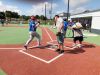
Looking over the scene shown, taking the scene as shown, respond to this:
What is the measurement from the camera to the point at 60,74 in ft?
18.7

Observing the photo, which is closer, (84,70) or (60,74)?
(60,74)

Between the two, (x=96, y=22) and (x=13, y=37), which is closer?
(x=13, y=37)

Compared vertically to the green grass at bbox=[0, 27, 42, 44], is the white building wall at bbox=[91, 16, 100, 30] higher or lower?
higher

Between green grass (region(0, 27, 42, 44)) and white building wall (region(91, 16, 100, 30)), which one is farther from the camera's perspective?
white building wall (region(91, 16, 100, 30))

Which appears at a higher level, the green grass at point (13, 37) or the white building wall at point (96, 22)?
the white building wall at point (96, 22)

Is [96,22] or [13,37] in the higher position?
[96,22]

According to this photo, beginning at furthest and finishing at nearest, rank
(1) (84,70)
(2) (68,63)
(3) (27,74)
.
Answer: (2) (68,63) → (1) (84,70) → (3) (27,74)

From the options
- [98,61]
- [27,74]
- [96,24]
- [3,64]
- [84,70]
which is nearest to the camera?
[27,74]

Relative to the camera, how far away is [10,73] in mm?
5613

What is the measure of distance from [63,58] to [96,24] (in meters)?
21.6

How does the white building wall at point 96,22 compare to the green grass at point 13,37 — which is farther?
the white building wall at point 96,22

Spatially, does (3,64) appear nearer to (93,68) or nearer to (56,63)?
(56,63)

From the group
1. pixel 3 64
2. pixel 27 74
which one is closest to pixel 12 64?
pixel 3 64

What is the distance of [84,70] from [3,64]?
3.30m
